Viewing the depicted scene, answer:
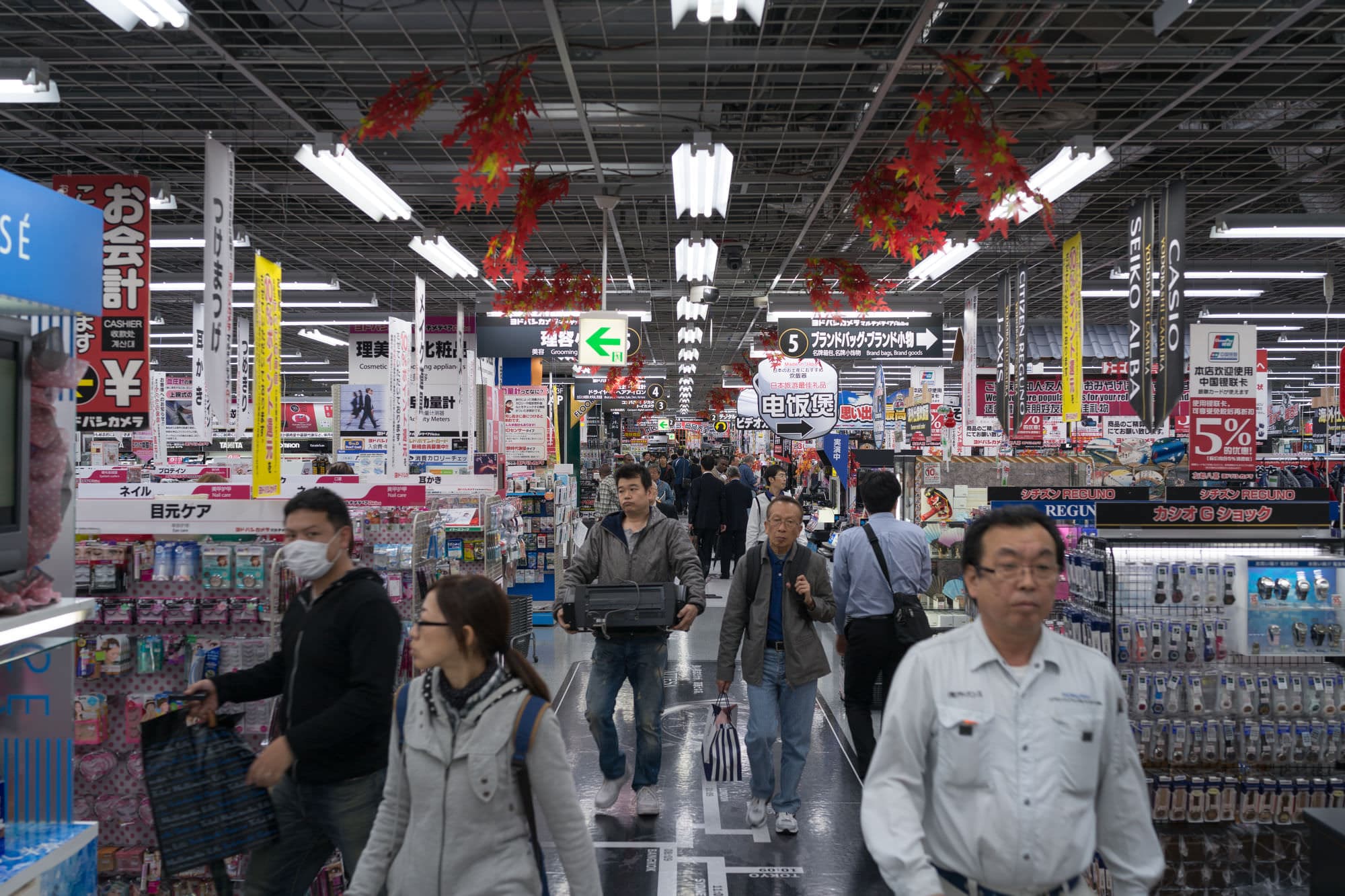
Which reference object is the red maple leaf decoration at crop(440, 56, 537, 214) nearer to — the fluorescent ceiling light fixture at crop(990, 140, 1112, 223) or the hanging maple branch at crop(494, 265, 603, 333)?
the fluorescent ceiling light fixture at crop(990, 140, 1112, 223)

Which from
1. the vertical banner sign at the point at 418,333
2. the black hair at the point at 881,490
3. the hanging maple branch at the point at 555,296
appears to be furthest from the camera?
the hanging maple branch at the point at 555,296

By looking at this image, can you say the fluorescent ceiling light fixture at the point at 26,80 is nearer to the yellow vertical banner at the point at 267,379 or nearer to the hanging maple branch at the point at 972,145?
the yellow vertical banner at the point at 267,379

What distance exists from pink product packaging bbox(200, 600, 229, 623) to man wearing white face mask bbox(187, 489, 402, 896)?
1.51m

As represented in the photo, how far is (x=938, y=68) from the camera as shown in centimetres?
680

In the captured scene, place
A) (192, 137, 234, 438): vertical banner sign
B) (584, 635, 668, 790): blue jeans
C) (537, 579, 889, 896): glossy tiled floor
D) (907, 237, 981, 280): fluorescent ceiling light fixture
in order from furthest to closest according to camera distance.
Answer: (907, 237, 981, 280): fluorescent ceiling light fixture < (192, 137, 234, 438): vertical banner sign < (584, 635, 668, 790): blue jeans < (537, 579, 889, 896): glossy tiled floor

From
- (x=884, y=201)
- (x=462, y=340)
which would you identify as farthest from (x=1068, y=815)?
(x=462, y=340)

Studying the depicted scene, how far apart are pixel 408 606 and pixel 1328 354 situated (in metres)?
25.8

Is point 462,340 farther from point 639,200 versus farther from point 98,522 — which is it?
point 98,522

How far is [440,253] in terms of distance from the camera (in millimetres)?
10086

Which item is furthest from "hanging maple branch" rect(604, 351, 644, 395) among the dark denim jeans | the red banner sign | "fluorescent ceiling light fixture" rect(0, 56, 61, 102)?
the dark denim jeans

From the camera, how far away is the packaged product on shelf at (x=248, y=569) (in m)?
4.44

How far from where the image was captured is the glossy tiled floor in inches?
173

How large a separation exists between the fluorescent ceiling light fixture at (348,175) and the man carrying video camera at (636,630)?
3.15 metres

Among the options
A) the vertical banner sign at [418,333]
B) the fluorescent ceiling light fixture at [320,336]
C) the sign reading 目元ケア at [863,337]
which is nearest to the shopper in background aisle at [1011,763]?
the sign reading 目元ケア at [863,337]
